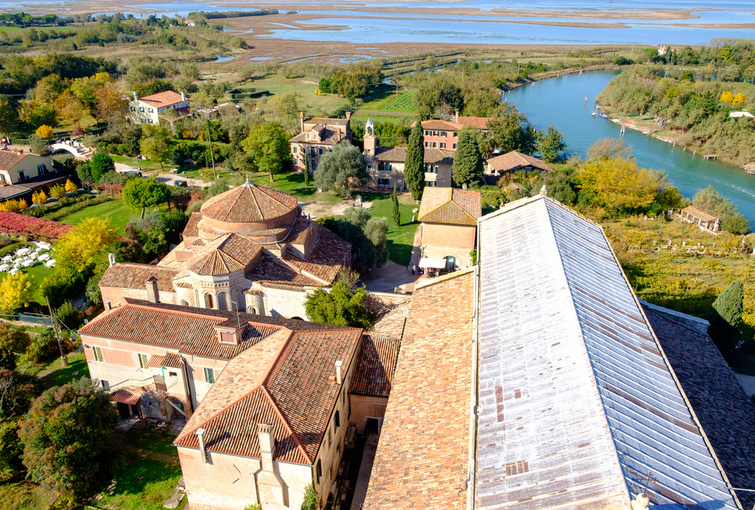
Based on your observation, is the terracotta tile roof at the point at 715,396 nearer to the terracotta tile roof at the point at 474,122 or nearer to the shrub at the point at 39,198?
the terracotta tile roof at the point at 474,122

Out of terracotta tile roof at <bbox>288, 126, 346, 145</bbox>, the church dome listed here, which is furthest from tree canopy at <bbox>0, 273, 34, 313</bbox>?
terracotta tile roof at <bbox>288, 126, 346, 145</bbox>

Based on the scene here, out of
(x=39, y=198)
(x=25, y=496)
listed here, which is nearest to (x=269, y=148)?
(x=39, y=198)

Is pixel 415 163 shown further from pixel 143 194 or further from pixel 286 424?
pixel 286 424

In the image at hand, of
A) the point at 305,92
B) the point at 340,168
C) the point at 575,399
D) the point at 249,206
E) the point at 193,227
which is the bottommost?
the point at 305,92

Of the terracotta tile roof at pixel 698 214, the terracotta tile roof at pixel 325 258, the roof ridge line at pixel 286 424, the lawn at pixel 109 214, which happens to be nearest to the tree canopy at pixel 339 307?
the terracotta tile roof at pixel 325 258

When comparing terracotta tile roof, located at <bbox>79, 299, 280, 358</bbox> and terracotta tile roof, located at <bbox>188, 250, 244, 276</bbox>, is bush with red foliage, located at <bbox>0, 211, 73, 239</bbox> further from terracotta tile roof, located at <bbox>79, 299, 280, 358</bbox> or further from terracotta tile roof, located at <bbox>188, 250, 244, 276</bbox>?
terracotta tile roof, located at <bbox>79, 299, 280, 358</bbox>
